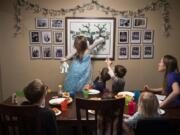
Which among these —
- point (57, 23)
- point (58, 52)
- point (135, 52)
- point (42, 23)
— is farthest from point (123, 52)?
point (42, 23)

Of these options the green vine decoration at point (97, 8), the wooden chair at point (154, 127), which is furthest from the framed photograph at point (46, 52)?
the wooden chair at point (154, 127)

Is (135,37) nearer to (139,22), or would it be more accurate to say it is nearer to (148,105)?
(139,22)

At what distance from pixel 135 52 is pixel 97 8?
91 cm

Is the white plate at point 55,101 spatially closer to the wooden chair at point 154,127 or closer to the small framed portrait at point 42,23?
the wooden chair at point 154,127

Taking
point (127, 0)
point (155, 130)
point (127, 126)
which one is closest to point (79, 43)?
point (127, 0)

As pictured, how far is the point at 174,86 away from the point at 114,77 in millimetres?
767

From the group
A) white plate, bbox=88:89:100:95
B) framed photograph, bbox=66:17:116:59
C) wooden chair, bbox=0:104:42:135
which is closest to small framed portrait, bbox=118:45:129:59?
framed photograph, bbox=66:17:116:59

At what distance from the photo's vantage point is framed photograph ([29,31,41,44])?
4059 millimetres

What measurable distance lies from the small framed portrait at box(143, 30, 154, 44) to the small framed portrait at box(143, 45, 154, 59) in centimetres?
8

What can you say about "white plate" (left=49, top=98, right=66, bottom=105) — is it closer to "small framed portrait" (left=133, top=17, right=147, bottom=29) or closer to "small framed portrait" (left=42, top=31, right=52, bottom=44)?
"small framed portrait" (left=42, top=31, right=52, bottom=44)

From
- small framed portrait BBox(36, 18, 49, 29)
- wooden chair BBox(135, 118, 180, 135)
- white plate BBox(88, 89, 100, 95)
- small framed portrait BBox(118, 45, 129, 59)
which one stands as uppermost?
small framed portrait BBox(36, 18, 49, 29)

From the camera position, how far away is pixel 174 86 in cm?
282

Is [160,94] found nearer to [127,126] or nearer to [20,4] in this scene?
[127,126]

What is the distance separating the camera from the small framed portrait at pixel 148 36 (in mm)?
4176
